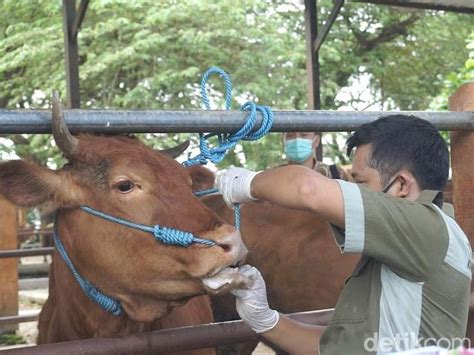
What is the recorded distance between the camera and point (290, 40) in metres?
12.5

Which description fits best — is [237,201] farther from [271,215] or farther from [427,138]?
[271,215]

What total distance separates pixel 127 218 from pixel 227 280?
42 cm

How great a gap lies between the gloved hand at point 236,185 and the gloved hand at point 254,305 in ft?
0.79

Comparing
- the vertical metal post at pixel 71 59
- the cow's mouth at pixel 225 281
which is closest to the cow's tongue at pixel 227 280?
the cow's mouth at pixel 225 281

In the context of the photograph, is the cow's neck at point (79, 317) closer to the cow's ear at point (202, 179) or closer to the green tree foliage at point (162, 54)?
the cow's ear at point (202, 179)

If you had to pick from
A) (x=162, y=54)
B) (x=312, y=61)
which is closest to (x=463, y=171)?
(x=312, y=61)

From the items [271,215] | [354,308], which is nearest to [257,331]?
[354,308]

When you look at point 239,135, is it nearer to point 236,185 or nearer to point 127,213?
point 236,185

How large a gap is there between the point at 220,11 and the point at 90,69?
7.80 ft

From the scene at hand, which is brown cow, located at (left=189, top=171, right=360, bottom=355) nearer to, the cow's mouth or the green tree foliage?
the cow's mouth

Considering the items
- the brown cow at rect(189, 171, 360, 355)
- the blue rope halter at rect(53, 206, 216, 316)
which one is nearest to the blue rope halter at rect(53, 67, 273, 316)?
the blue rope halter at rect(53, 206, 216, 316)

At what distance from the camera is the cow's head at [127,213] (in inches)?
86.2

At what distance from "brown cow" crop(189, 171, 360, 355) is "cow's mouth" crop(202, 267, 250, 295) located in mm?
1862

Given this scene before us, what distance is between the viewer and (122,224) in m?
2.27
